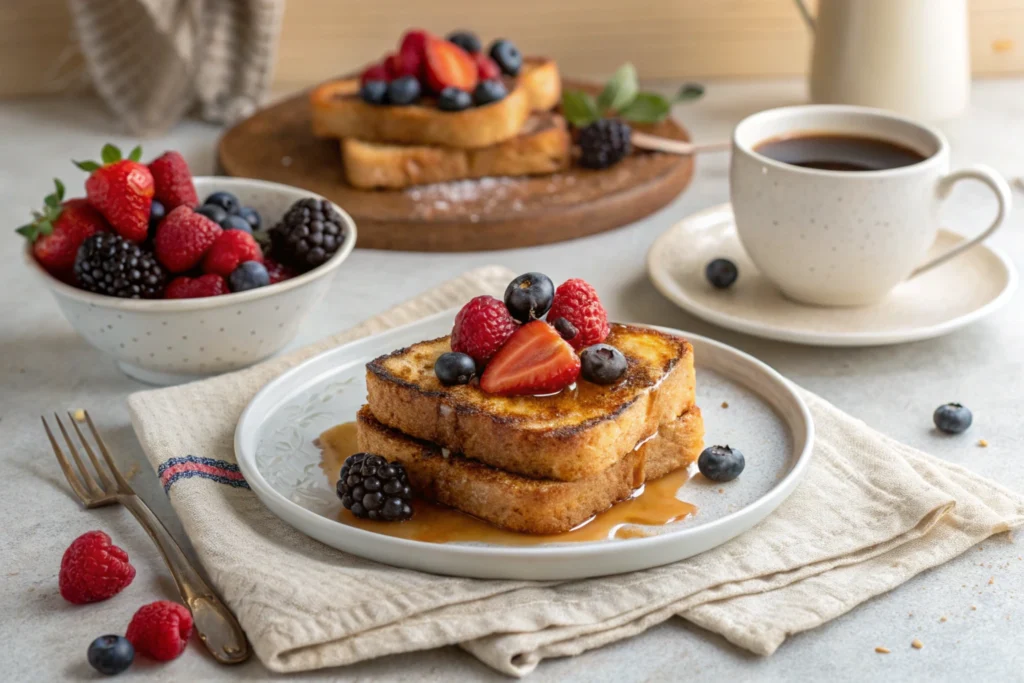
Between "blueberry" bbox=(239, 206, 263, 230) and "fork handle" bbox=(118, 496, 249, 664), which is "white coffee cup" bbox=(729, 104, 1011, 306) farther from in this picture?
"fork handle" bbox=(118, 496, 249, 664)

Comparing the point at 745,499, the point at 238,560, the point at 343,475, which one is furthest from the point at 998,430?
the point at 238,560

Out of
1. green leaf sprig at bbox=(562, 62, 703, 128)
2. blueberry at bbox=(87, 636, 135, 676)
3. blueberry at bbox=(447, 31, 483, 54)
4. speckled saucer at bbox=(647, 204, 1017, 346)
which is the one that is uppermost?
blueberry at bbox=(447, 31, 483, 54)

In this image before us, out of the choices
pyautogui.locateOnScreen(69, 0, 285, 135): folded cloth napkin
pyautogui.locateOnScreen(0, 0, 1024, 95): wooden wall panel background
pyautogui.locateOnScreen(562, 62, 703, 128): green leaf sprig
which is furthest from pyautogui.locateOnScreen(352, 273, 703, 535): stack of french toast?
pyautogui.locateOnScreen(0, 0, 1024, 95): wooden wall panel background

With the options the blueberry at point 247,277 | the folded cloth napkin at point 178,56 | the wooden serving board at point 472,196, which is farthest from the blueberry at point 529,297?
the folded cloth napkin at point 178,56

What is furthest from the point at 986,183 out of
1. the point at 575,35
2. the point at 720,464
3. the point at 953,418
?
the point at 575,35

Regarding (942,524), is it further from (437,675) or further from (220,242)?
(220,242)

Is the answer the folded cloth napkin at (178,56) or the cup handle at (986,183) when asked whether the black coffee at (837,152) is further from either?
the folded cloth napkin at (178,56)

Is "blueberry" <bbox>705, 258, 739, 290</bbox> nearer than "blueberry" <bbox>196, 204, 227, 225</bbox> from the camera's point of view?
No
